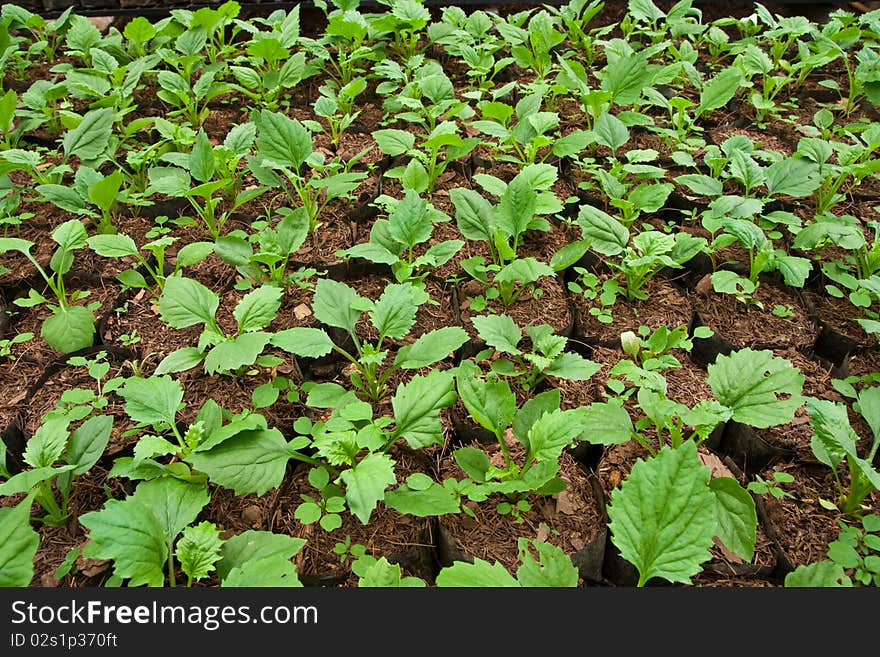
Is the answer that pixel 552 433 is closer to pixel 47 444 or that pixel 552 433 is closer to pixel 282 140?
pixel 47 444

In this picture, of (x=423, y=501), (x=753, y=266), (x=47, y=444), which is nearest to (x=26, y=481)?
(x=47, y=444)

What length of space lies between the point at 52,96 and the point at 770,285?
8.75 feet

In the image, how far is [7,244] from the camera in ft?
6.34

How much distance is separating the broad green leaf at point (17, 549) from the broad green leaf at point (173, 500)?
0.19m

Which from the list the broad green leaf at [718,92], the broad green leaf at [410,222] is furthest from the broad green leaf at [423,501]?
the broad green leaf at [718,92]

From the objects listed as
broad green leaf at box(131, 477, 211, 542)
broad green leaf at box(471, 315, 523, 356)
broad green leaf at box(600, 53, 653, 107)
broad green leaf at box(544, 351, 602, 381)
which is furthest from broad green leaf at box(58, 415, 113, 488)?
broad green leaf at box(600, 53, 653, 107)

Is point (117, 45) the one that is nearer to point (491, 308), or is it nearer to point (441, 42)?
point (441, 42)

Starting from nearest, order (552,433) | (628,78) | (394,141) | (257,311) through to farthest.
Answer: (552,433)
(257,311)
(394,141)
(628,78)

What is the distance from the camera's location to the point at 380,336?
1.73 meters

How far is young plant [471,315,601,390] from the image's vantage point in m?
1.62

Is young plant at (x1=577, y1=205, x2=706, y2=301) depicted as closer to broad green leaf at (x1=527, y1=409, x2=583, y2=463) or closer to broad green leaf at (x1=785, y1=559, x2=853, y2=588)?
broad green leaf at (x1=527, y1=409, x2=583, y2=463)

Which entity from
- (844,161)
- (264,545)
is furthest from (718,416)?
(844,161)

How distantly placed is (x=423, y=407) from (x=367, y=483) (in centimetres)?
24

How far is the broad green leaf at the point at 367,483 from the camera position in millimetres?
1280
